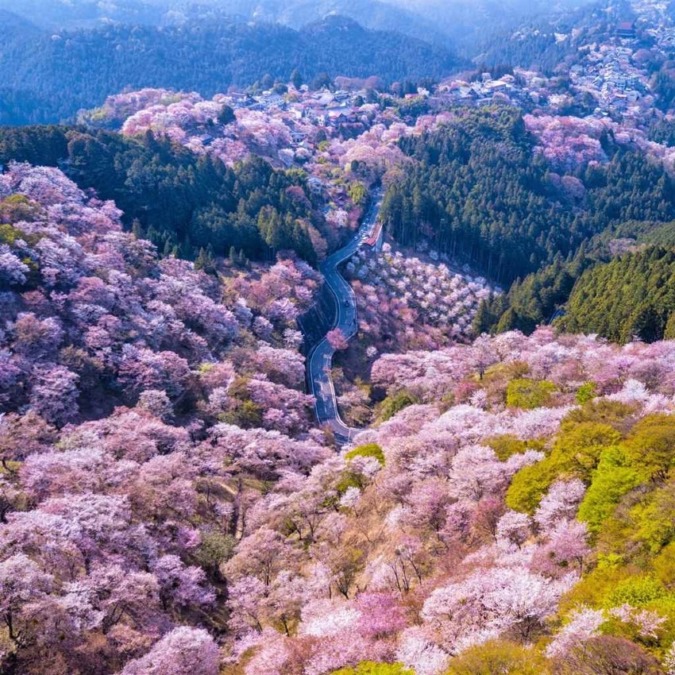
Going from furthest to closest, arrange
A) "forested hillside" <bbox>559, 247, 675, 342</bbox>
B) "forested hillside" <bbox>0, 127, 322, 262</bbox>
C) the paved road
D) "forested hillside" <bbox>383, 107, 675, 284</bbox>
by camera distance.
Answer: "forested hillside" <bbox>383, 107, 675, 284</bbox>
"forested hillside" <bbox>0, 127, 322, 262</bbox>
the paved road
"forested hillside" <bbox>559, 247, 675, 342</bbox>

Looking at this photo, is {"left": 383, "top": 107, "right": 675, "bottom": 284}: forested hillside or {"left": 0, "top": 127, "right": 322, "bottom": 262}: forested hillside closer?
{"left": 0, "top": 127, "right": 322, "bottom": 262}: forested hillside

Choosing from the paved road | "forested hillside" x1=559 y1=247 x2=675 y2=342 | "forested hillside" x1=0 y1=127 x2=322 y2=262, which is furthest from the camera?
"forested hillside" x1=0 y1=127 x2=322 y2=262

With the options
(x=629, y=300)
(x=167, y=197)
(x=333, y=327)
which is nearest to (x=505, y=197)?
(x=333, y=327)

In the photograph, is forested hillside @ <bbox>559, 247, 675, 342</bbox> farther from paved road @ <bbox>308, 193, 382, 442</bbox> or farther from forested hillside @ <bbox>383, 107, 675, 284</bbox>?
forested hillside @ <bbox>383, 107, 675, 284</bbox>

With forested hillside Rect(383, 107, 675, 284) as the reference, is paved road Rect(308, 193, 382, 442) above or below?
below

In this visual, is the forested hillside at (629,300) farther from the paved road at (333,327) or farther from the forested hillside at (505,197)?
the forested hillside at (505,197)

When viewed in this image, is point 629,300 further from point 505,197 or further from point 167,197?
point 505,197

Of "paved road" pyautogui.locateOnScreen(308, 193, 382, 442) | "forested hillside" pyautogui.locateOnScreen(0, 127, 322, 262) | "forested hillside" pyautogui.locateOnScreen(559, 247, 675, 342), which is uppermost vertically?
"forested hillside" pyautogui.locateOnScreen(559, 247, 675, 342)

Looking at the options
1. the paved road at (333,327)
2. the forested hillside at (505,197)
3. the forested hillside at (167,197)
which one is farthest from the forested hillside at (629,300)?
the forested hillside at (167,197)

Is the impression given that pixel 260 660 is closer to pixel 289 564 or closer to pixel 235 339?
pixel 289 564

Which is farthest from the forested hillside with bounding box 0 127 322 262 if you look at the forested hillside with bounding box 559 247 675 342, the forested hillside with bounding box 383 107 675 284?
the forested hillside with bounding box 559 247 675 342
